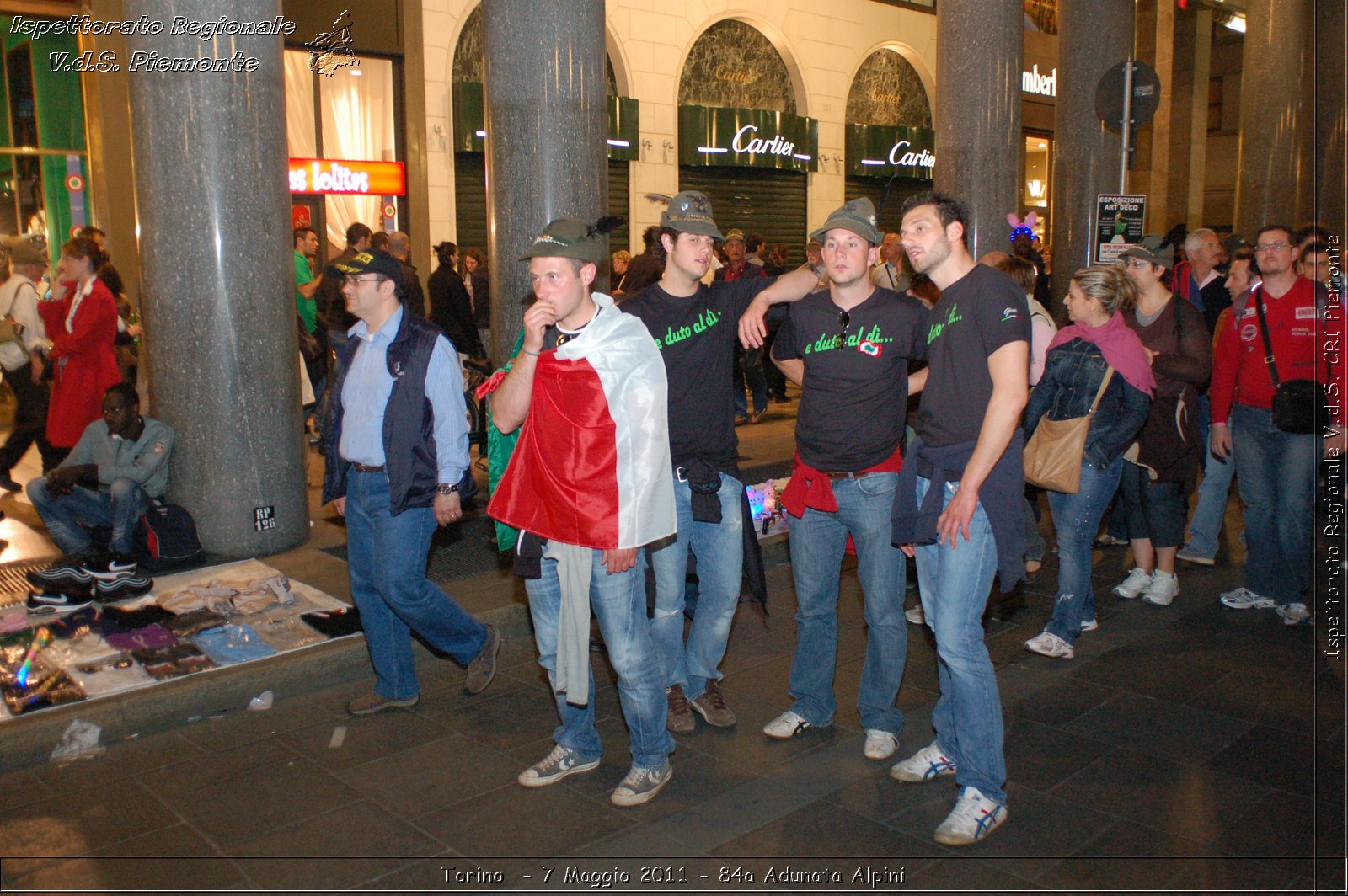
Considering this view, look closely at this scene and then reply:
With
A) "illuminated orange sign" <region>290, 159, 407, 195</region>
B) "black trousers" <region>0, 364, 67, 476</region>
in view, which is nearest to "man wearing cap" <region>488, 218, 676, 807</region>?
"black trousers" <region>0, 364, 67, 476</region>

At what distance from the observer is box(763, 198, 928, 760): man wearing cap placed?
4.64 metres

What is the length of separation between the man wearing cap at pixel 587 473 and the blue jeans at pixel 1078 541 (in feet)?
9.12

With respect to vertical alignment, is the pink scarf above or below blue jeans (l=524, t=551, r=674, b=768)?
above

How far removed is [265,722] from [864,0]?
20734 mm

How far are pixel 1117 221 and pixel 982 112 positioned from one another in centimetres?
183

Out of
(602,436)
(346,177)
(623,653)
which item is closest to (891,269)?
(602,436)

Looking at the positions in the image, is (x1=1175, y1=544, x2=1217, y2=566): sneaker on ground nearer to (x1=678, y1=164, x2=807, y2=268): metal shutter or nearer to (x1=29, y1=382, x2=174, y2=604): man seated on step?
(x1=29, y1=382, x2=174, y2=604): man seated on step

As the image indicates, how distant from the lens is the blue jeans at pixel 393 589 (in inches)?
202

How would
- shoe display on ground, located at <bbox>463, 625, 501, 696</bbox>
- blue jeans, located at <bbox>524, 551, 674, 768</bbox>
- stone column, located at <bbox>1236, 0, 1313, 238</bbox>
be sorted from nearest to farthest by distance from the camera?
1. blue jeans, located at <bbox>524, 551, 674, 768</bbox>
2. shoe display on ground, located at <bbox>463, 625, 501, 696</bbox>
3. stone column, located at <bbox>1236, 0, 1313, 238</bbox>

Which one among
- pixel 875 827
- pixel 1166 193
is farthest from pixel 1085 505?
pixel 1166 193

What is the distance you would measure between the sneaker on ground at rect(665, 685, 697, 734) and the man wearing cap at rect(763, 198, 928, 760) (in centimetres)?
67

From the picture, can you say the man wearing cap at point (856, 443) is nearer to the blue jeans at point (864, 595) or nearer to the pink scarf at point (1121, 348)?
the blue jeans at point (864, 595)

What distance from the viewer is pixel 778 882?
3.82 meters

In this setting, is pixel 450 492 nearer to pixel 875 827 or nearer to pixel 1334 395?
pixel 875 827
